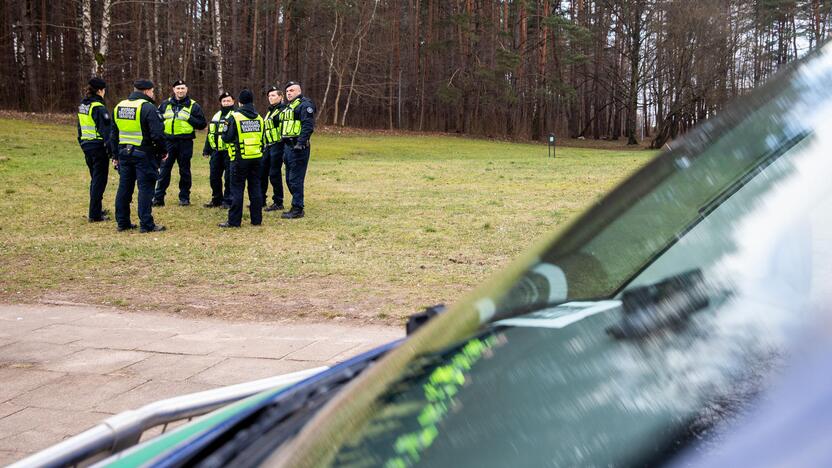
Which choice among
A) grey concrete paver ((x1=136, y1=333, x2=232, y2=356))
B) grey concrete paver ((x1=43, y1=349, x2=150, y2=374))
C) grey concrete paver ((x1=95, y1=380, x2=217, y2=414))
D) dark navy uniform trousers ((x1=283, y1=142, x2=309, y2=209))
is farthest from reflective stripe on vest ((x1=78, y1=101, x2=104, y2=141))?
grey concrete paver ((x1=95, y1=380, x2=217, y2=414))

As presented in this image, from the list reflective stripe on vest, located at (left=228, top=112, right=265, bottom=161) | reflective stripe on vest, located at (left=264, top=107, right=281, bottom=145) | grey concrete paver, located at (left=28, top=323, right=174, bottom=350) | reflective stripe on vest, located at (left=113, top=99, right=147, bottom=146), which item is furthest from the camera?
reflective stripe on vest, located at (left=264, top=107, right=281, bottom=145)

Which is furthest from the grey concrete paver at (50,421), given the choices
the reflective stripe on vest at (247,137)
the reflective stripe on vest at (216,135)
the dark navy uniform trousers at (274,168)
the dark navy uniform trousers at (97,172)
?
the reflective stripe on vest at (216,135)

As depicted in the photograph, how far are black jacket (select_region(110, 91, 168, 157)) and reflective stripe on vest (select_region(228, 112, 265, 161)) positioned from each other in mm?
980

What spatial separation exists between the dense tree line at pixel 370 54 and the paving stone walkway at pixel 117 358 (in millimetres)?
32540

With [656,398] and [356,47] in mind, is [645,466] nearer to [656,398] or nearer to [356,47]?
[656,398]

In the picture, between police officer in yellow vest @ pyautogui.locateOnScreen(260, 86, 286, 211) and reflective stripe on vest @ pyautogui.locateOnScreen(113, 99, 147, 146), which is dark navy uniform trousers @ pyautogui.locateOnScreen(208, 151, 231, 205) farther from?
reflective stripe on vest @ pyautogui.locateOnScreen(113, 99, 147, 146)

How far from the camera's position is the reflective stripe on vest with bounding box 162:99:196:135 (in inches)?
527

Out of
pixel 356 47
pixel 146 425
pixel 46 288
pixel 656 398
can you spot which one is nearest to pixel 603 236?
pixel 656 398

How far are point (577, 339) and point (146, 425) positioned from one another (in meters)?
1.27

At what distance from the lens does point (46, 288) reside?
7891mm

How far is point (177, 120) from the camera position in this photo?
1347 centimetres

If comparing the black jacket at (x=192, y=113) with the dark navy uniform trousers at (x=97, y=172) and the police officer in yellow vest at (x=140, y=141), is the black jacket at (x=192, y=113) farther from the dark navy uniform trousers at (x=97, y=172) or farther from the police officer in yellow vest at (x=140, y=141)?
the police officer in yellow vest at (x=140, y=141)

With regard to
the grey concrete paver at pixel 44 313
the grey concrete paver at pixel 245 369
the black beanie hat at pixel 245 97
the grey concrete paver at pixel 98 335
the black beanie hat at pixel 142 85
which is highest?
the black beanie hat at pixel 142 85

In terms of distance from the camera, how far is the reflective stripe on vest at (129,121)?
34.7ft
